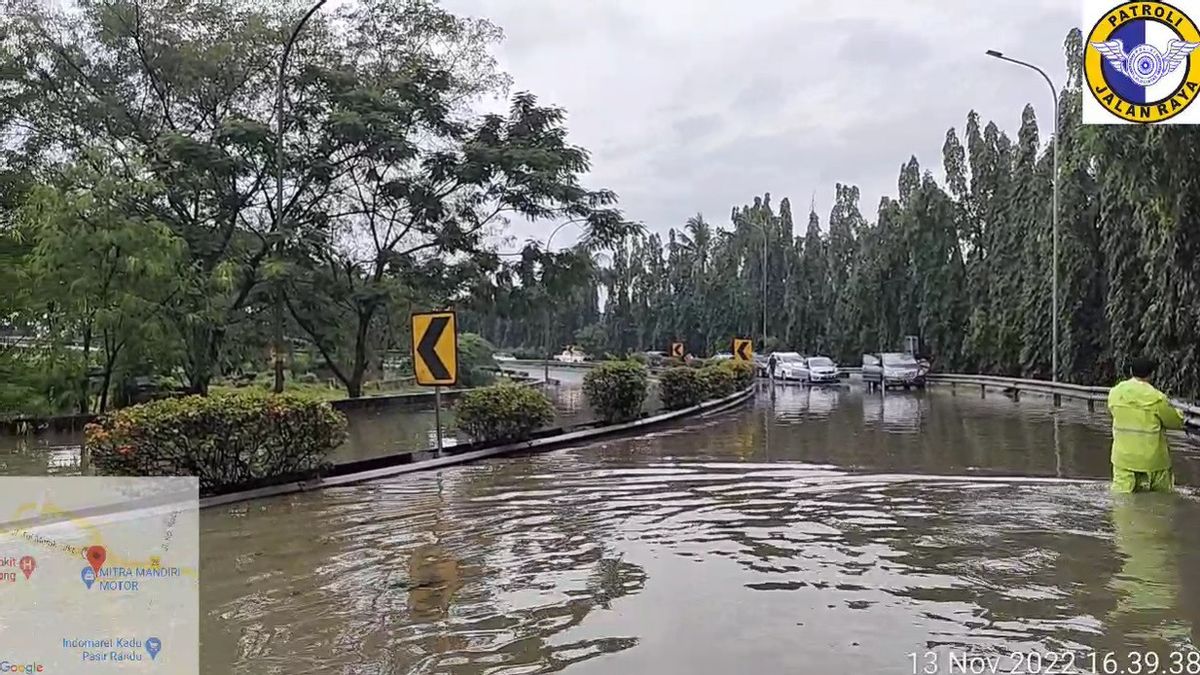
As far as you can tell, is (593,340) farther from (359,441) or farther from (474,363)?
(359,441)

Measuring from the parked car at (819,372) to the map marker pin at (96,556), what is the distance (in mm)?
40824

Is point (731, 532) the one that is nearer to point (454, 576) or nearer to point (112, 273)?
point (454, 576)

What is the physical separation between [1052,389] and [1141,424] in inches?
937

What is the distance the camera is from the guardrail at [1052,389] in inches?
759

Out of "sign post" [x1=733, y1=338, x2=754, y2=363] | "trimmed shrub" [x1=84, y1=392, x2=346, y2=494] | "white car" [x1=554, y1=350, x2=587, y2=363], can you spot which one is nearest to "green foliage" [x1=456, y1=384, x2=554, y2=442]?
"trimmed shrub" [x1=84, y1=392, x2=346, y2=494]

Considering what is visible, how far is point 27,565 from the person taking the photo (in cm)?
657

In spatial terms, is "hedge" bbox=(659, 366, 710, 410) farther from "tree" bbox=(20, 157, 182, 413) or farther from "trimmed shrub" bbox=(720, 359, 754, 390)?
"tree" bbox=(20, 157, 182, 413)

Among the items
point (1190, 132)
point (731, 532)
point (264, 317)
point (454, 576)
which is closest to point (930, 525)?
point (731, 532)

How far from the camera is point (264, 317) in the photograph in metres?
27.6

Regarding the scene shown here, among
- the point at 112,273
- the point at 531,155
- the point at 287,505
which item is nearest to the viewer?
A: the point at 287,505

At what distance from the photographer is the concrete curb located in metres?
10.5

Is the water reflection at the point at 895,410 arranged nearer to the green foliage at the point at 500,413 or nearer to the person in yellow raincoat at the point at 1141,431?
the green foliage at the point at 500,413

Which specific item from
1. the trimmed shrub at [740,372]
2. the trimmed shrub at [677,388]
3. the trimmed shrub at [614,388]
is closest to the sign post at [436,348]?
the trimmed shrub at [614,388]

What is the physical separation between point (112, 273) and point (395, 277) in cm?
1044
